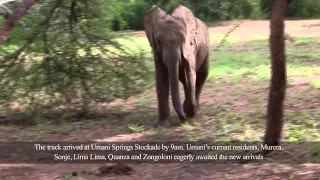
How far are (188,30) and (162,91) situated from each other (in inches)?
47.3

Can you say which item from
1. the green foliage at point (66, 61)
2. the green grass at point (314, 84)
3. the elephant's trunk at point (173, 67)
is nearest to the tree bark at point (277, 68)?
the elephant's trunk at point (173, 67)

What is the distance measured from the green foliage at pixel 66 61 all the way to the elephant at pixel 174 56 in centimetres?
135

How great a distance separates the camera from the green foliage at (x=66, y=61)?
10070mm

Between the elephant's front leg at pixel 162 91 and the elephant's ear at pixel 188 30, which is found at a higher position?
the elephant's ear at pixel 188 30

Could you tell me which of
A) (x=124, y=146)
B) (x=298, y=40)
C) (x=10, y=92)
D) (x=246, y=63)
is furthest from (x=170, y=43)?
(x=298, y=40)

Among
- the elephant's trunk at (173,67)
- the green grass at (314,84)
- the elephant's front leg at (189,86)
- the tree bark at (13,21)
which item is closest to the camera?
the tree bark at (13,21)

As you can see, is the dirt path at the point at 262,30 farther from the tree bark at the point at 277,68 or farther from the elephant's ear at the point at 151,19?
the tree bark at the point at 277,68

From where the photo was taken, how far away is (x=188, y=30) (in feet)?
30.8

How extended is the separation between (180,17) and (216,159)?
3.07 meters

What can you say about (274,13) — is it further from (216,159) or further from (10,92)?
(10,92)

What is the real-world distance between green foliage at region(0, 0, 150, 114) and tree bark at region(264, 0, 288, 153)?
462 centimetres

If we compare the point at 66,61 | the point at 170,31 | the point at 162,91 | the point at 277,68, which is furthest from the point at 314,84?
the point at 66,61

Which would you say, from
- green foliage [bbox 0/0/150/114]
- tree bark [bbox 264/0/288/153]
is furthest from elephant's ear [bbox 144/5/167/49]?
tree bark [bbox 264/0/288/153]

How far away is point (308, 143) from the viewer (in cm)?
688
